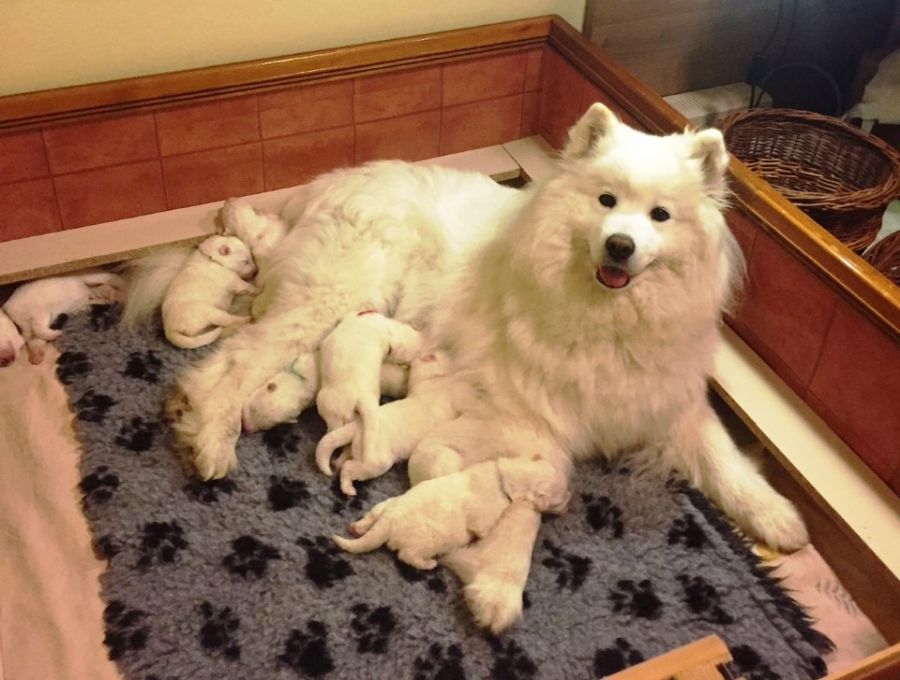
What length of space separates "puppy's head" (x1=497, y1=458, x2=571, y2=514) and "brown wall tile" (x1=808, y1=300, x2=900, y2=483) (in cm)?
70

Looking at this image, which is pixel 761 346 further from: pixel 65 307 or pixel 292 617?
pixel 65 307

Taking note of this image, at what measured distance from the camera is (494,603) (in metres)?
1.72

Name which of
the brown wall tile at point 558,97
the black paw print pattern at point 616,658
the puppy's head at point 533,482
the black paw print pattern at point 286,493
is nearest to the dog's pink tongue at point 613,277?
the puppy's head at point 533,482

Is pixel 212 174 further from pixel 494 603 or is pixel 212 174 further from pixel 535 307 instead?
pixel 494 603

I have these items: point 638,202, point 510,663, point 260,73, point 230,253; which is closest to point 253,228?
point 230,253

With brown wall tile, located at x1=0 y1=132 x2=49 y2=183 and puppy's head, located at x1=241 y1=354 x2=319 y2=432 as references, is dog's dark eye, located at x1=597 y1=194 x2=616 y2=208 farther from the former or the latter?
brown wall tile, located at x1=0 y1=132 x2=49 y2=183

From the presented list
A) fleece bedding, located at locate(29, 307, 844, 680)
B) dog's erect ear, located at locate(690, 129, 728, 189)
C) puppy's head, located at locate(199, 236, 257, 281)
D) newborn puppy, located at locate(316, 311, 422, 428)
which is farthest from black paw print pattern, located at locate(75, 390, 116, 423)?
dog's erect ear, located at locate(690, 129, 728, 189)

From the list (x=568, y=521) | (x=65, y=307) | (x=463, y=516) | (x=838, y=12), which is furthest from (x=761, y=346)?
(x=65, y=307)

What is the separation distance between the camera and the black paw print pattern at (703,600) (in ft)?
5.95

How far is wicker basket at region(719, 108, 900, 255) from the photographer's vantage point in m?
2.55

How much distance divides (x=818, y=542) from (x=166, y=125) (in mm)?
2041

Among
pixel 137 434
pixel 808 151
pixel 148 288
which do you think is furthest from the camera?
pixel 808 151

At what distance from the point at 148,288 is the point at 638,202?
54.4 inches

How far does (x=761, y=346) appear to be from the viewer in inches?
87.4
